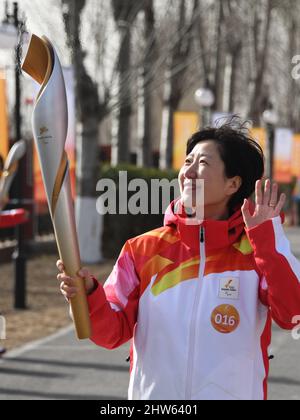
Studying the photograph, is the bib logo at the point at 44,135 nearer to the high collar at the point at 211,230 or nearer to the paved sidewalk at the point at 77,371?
the high collar at the point at 211,230

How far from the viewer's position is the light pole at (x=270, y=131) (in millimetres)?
23016

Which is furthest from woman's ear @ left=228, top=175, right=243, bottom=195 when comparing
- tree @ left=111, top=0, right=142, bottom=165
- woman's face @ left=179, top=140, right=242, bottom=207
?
tree @ left=111, top=0, right=142, bottom=165

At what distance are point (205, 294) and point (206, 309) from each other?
0.04 meters

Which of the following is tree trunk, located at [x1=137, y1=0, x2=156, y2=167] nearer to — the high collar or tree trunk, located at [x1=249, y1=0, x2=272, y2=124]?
tree trunk, located at [x1=249, y1=0, x2=272, y2=124]

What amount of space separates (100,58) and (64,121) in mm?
10633

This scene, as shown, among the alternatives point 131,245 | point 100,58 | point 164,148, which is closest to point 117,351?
point 131,245

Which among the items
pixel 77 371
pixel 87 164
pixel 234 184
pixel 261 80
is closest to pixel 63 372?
pixel 77 371

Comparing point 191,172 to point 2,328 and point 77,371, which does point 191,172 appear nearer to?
point 77,371

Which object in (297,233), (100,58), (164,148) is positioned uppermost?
(100,58)

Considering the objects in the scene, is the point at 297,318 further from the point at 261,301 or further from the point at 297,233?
the point at 297,233

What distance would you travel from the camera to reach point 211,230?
2504mm

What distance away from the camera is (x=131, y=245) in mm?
2604

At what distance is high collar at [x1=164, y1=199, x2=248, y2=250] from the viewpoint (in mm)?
2500
